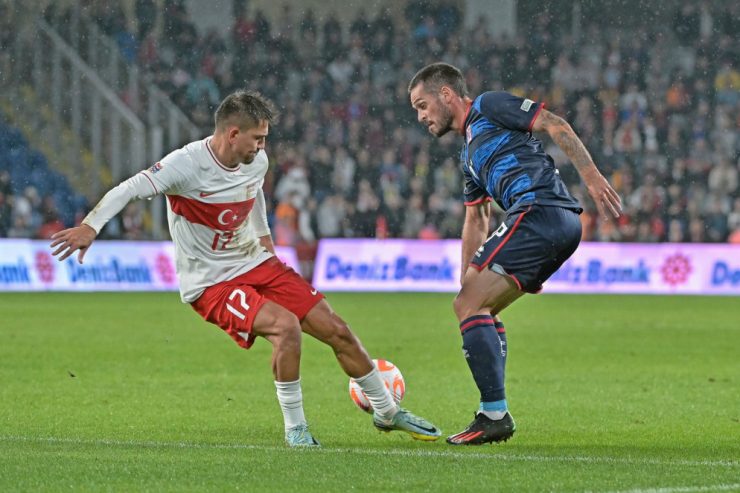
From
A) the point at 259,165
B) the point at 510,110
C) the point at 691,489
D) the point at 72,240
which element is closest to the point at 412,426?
the point at 259,165

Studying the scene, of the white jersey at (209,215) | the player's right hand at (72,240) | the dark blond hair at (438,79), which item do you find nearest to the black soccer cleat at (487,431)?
the white jersey at (209,215)

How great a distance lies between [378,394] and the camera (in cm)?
730

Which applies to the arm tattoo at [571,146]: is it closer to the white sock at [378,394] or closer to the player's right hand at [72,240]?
the white sock at [378,394]

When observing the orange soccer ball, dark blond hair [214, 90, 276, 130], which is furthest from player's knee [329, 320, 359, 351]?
dark blond hair [214, 90, 276, 130]

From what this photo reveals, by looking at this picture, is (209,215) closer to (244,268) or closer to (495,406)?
(244,268)

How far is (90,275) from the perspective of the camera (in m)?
22.4

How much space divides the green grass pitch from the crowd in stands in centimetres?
800

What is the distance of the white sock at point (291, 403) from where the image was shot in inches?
275

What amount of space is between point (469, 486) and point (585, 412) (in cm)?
352

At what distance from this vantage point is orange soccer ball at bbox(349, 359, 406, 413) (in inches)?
297

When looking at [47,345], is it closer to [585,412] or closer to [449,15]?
[585,412]

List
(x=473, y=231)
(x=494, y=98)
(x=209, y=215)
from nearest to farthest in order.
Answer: (x=494, y=98) < (x=209, y=215) < (x=473, y=231)

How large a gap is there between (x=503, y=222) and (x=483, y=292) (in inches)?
14.6

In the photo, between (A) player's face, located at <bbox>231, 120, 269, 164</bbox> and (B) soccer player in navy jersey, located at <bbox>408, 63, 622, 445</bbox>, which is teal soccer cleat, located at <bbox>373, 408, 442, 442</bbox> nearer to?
Answer: (B) soccer player in navy jersey, located at <bbox>408, 63, 622, 445</bbox>
